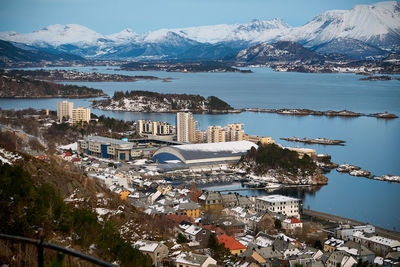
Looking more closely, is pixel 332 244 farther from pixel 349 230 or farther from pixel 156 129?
pixel 156 129

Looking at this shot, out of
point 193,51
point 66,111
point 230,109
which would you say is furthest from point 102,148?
point 193,51

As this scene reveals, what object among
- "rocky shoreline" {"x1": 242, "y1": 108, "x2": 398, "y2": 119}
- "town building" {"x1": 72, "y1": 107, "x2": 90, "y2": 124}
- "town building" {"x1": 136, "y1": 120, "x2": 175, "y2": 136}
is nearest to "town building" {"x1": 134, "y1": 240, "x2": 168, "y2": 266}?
"town building" {"x1": 136, "y1": 120, "x2": 175, "y2": 136}

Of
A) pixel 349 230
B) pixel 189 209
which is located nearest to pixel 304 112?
pixel 189 209

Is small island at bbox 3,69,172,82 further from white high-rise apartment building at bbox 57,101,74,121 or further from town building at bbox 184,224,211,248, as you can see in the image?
town building at bbox 184,224,211,248

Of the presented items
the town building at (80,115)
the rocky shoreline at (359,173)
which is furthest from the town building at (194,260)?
the town building at (80,115)

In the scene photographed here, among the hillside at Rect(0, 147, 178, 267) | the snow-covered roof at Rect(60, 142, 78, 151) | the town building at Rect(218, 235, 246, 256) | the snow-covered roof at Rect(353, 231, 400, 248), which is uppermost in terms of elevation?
the hillside at Rect(0, 147, 178, 267)

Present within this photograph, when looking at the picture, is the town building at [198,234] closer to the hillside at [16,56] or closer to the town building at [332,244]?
the town building at [332,244]
